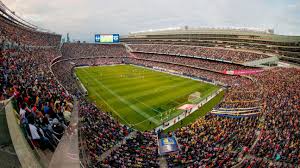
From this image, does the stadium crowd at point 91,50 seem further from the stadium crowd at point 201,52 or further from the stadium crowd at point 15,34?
the stadium crowd at point 15,34

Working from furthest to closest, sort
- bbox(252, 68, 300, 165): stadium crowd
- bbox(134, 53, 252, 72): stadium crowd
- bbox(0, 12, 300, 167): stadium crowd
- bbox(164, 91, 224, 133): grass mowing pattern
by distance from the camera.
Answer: bbox(134, 53, 252, 72): stadium crowd
bbox(164, 91, 224, 133): grass mowing pattern
bbox(252, 68, 300, 165): stadium crowd
bbox(0, 12, 300, 167): stadium crowd

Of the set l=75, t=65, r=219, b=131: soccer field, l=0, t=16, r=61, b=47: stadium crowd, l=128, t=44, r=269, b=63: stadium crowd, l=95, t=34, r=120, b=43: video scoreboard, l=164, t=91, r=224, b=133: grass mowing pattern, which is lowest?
l=164, t=91, r=224, b=133: grass mowing pattern

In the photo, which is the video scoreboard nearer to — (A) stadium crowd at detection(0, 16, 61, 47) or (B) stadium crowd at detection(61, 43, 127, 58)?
(B) stadium crowd at detection(61, 43, 127, 58)

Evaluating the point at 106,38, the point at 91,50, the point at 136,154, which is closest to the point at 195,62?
the point at 91,50

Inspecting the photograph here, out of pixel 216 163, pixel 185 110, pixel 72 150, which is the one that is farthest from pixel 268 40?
pixel 72 150

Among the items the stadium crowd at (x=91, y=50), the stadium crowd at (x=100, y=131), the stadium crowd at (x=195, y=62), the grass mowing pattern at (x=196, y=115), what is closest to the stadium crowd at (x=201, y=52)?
the stadium crowd at (x=195, y=62)

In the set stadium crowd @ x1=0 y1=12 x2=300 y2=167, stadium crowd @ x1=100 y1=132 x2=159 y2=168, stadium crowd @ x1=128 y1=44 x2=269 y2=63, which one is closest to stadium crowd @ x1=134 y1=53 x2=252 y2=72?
stadium crowd @ x1=128 y1=44 x2=269 y2=63

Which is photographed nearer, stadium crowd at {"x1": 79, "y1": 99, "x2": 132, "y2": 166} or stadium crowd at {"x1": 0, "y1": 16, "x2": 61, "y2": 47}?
stadium crowd at {"x1": 79, "y1": 99, "x2": 132, "y2": 166}

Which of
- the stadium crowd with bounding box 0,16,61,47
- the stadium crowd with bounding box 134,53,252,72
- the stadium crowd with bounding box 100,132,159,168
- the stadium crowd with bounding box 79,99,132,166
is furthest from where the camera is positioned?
the stadium crowd with bounding box 134,53,252,72
